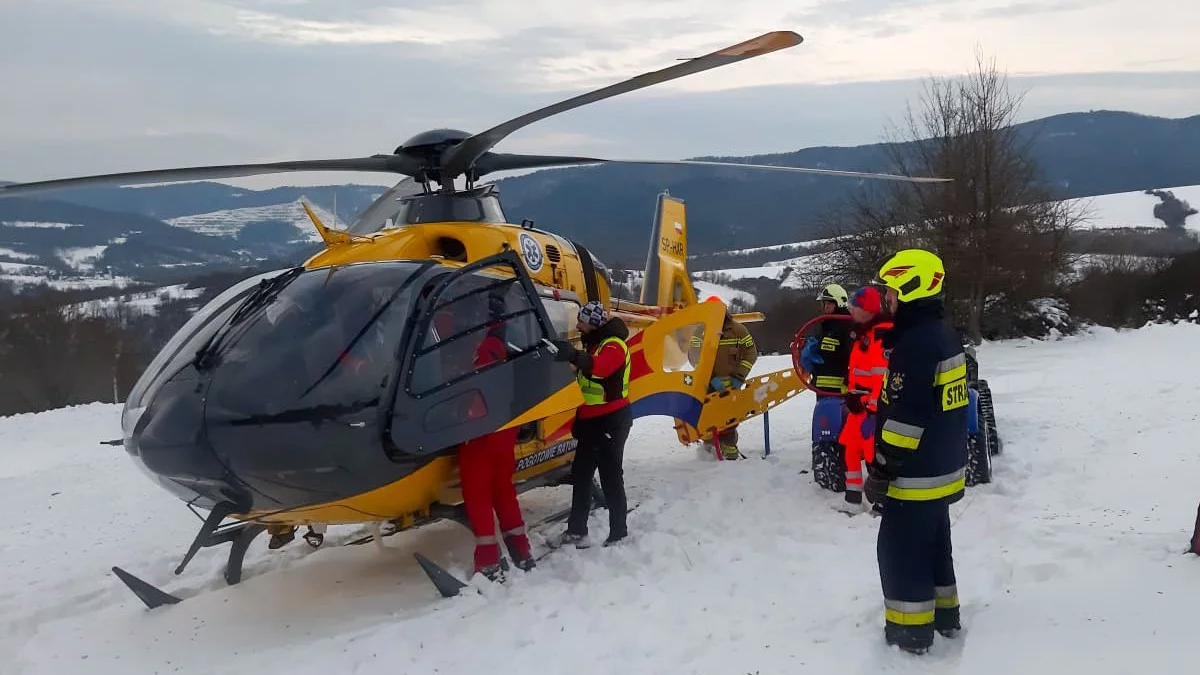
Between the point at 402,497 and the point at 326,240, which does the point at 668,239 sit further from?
the point at 402,497

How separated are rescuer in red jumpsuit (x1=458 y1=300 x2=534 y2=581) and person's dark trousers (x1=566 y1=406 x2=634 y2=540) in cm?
60

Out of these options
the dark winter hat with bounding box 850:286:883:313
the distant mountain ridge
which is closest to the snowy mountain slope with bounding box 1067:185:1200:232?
the distant mountain ridge

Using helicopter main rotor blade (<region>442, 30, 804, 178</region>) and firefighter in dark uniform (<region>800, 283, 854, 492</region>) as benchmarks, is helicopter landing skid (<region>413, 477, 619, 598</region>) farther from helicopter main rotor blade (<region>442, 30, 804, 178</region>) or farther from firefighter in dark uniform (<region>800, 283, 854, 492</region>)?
helicopter main rotor blade (<region>442, 30, 804, 178</region>)

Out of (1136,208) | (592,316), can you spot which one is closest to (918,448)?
(592,316)

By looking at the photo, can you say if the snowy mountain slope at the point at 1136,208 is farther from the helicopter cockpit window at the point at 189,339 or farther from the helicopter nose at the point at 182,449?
the helicopter nose at the point at 182,449

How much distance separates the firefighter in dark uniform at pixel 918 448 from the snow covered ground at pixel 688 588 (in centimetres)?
22

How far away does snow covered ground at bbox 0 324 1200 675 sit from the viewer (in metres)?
3.75

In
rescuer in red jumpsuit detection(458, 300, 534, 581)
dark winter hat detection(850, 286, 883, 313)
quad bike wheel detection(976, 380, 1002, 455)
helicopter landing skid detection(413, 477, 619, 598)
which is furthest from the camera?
quad bike wheel detection(976, 380, 1002, 455)

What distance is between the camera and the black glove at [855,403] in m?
6.02

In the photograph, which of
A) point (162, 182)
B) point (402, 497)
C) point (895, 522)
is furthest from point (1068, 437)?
point (162, 182)

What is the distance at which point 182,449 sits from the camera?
4082mm

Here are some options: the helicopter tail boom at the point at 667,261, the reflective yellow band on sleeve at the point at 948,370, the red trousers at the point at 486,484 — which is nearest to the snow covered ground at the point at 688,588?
the red trousers at the point at 486,484

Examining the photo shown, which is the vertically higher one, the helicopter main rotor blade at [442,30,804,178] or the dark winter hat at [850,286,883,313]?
the helicopter main rotor blade at [442,30,804,178]

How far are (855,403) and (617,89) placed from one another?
2955mm
